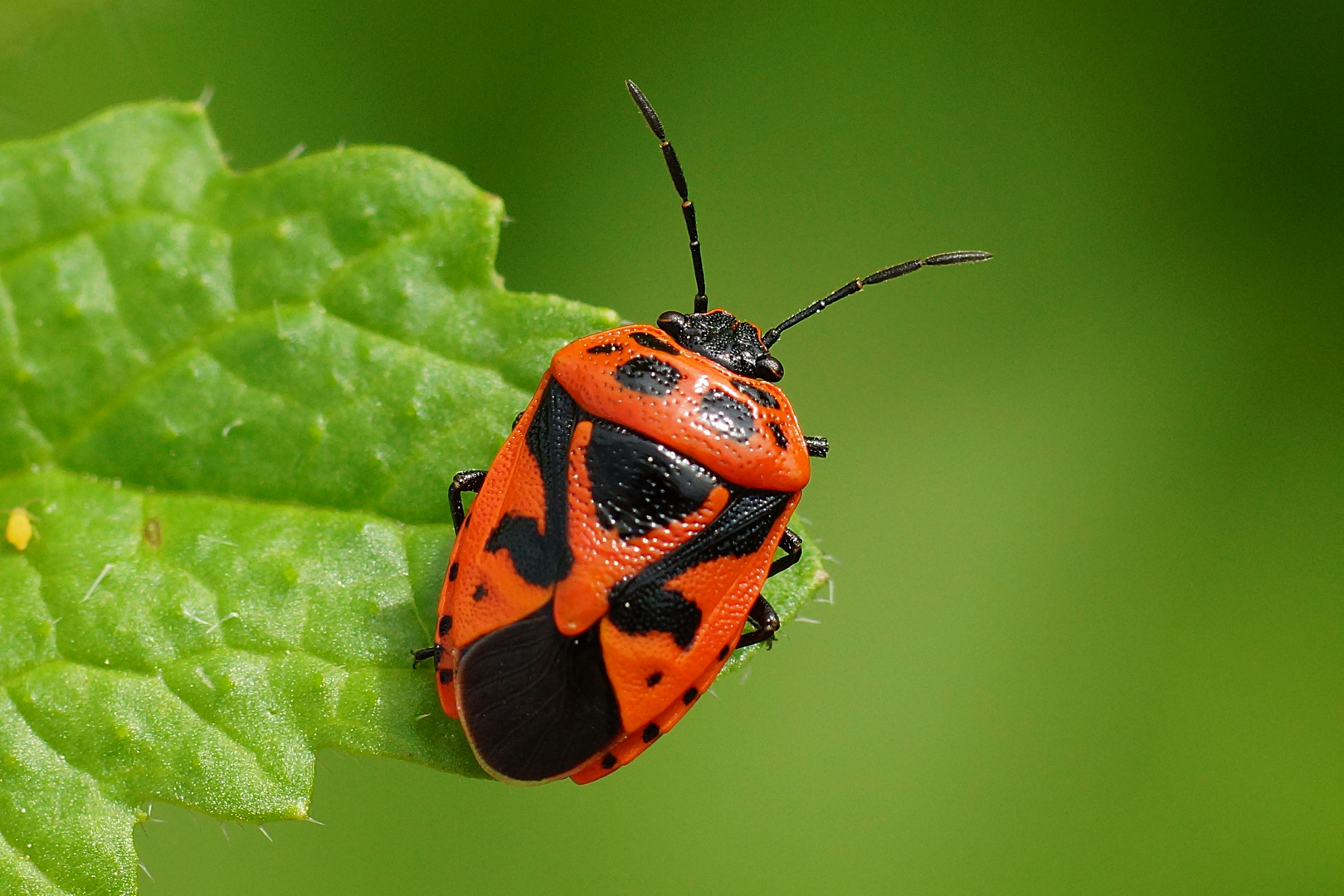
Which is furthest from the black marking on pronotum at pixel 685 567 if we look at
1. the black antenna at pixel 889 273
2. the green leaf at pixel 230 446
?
the black antenna at pixel 889 273

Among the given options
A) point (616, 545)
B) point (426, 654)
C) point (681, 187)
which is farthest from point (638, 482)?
point (681, 187)

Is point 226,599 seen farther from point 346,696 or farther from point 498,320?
point 498,320

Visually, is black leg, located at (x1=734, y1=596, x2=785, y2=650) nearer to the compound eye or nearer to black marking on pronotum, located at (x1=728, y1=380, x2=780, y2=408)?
black marking on pronotum, located at (x1=728, y1=380, x2=780, y2=408)

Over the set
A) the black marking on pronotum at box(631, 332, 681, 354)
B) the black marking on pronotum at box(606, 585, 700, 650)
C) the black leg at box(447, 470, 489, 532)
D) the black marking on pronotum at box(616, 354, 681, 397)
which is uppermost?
the black marking on pronotum at box(631, 332, 681, 354)

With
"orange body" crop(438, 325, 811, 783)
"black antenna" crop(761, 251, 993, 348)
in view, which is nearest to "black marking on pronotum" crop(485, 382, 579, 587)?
"orange body" crop(438, 325, 811, 783)

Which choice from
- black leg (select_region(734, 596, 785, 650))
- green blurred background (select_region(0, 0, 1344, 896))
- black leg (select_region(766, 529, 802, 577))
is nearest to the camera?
black leg (select_region(734, 596, 785, 650))

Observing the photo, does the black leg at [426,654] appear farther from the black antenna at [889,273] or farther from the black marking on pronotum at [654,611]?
the black antenna at [889,273]
